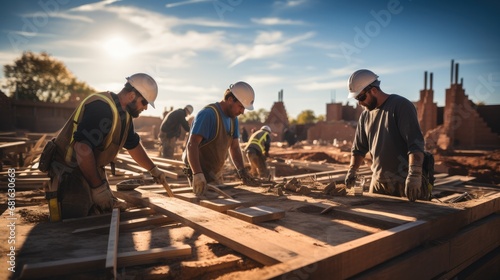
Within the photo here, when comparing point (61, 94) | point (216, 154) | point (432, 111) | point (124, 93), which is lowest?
point (216, 154)

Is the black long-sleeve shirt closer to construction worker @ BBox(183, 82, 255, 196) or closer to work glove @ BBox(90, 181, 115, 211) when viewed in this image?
construction worker @ BBox(183, 82, 255, 196)

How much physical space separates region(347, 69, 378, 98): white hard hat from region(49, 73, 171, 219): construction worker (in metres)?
2.28

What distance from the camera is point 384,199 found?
9.79ft

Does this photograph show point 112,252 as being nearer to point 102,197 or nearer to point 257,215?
point 257,215

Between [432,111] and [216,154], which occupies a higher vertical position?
[432,111]

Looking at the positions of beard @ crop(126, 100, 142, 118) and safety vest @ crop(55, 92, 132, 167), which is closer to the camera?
safety vest @ crop(55, 92, 132, 167)

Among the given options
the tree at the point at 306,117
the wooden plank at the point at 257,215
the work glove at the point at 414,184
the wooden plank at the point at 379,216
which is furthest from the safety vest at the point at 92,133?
the tree at the point at 306,117

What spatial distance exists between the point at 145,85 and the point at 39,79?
1871 inches

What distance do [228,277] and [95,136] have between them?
1.62 m

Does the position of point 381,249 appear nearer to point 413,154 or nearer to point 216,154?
point 413,154

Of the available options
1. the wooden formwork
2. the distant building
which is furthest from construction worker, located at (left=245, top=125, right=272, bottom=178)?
the distant building

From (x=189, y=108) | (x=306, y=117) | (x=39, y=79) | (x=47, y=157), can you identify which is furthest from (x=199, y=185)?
(x=306, y=117)

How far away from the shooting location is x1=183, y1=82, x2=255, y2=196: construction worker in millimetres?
3621

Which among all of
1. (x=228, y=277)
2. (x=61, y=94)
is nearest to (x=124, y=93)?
(x=228, y=277)
